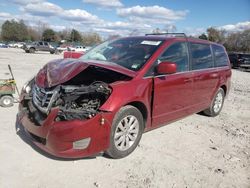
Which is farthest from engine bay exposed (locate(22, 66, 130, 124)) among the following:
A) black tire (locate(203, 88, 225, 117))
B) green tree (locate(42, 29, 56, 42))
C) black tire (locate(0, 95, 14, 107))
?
green tree (locate(42, 29, 56, 42))

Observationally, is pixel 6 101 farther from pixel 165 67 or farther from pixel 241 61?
pixel 241 61

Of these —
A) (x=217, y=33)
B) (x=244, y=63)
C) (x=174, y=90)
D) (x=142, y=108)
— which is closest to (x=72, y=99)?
(x=142, y=108)

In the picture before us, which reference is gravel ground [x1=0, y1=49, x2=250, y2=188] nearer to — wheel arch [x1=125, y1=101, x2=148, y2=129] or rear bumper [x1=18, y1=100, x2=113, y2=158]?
rear bumper [x1=18, y1=100, x2=113, y2=158]

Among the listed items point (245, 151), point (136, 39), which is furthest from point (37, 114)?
point (245, 151)

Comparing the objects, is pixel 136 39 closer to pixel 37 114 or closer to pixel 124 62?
pixel 124 62

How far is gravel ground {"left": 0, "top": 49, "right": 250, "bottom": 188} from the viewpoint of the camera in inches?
134

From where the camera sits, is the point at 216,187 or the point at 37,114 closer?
the point at 216,187

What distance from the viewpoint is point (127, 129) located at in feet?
13.3

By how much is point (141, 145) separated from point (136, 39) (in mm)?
2005

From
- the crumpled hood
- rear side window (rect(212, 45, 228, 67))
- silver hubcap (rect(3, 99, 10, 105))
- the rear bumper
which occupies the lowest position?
silver hubcap (rect(3, 99, 10, 105))

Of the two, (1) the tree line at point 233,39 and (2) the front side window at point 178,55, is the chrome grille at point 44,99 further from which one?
(1) the tree line at point 233,39

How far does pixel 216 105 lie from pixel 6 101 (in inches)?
200

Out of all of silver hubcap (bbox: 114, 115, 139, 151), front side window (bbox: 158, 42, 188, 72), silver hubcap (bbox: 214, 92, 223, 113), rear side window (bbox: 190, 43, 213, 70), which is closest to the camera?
silver hubcap (bbox: 114, 115, 139, 151)

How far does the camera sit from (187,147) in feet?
15.4
